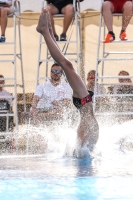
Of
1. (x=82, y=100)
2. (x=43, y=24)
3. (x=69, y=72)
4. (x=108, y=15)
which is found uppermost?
(x=108, y=15)

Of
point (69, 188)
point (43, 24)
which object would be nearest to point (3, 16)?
point (43, 24)

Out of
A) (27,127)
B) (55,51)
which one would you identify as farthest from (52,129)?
(55,51)

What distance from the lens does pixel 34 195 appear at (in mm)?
2801

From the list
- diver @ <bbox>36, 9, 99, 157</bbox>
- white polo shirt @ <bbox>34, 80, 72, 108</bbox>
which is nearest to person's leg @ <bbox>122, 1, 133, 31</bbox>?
white polo shirt @ <bbox>34, 80, 72, 108</bbox>

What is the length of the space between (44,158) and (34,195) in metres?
1.53

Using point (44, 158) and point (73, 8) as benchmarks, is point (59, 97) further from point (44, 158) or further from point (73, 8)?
point (44, 158)

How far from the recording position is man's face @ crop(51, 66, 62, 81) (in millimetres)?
6445

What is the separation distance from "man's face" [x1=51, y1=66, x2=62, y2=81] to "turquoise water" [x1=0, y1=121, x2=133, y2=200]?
5.79ft

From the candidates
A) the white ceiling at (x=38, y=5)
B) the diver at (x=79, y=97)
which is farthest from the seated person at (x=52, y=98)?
the diver at (x=79, y=97)

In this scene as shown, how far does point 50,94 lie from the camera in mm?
6523

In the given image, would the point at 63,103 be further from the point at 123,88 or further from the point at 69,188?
the point at 69,188

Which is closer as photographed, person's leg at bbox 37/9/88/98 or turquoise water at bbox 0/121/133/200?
turquoise water at bbox 0/121/133/200

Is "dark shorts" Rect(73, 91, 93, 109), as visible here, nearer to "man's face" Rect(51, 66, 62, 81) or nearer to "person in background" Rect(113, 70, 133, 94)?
"man's face" Rect(51, 66, 62, 81)

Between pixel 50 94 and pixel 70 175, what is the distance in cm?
324
